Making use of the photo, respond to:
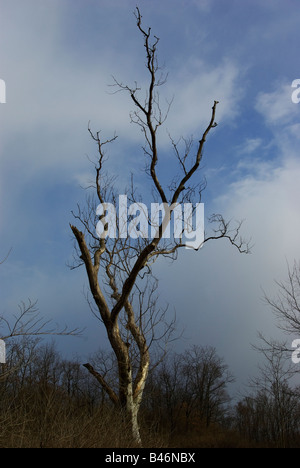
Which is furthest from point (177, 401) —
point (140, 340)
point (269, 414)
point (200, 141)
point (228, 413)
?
point (200, 141)

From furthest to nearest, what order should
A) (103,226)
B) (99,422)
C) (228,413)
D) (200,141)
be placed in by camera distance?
(228,413) < (103,226) < (200,141) < (99,422)

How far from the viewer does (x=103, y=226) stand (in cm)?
1208

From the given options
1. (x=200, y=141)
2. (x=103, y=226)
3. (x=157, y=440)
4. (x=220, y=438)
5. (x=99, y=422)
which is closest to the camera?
(x=99, y=422)

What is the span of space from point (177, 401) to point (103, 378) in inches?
1146

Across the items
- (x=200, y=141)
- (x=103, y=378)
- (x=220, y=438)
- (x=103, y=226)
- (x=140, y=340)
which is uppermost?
(x=200, y=141)

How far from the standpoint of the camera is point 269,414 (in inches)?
1214

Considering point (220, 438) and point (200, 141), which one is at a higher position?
point (200, 141)

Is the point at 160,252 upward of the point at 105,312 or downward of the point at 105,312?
upward

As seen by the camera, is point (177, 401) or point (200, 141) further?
point (177, 401)
